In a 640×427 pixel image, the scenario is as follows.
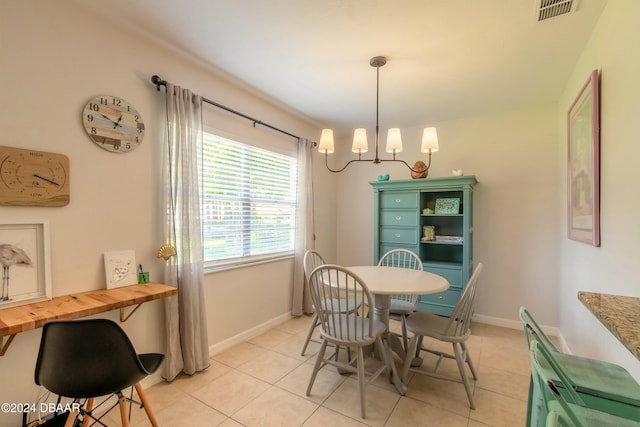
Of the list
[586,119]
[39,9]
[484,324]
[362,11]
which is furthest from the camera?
[484,324]

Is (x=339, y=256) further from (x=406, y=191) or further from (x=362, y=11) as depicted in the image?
(x=362, y=11)

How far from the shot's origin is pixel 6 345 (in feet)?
4.47

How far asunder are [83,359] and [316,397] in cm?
142

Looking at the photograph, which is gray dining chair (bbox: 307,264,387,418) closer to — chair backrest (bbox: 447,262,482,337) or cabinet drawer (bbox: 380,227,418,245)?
chair backrest (bbox: 447,262,482,337)

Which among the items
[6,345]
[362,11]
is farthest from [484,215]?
[6,345]

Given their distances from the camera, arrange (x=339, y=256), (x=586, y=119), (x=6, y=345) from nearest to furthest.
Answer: (x=6, y=345) → (x=586, y=119) → (x=339, y=256)

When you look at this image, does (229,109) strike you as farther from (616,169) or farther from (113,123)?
(616,169)

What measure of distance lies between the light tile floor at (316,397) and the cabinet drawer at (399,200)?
1696 mm

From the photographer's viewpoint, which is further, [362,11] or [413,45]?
[413,45]

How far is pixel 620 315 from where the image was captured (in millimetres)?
902

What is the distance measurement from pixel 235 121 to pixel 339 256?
258 cm

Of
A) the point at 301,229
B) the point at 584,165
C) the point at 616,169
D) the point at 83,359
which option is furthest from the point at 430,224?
the point at 83,359

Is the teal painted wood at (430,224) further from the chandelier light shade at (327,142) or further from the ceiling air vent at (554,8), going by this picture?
the ceiling air vent at (554,8)

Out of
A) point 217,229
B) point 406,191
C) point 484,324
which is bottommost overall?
point 484,324
